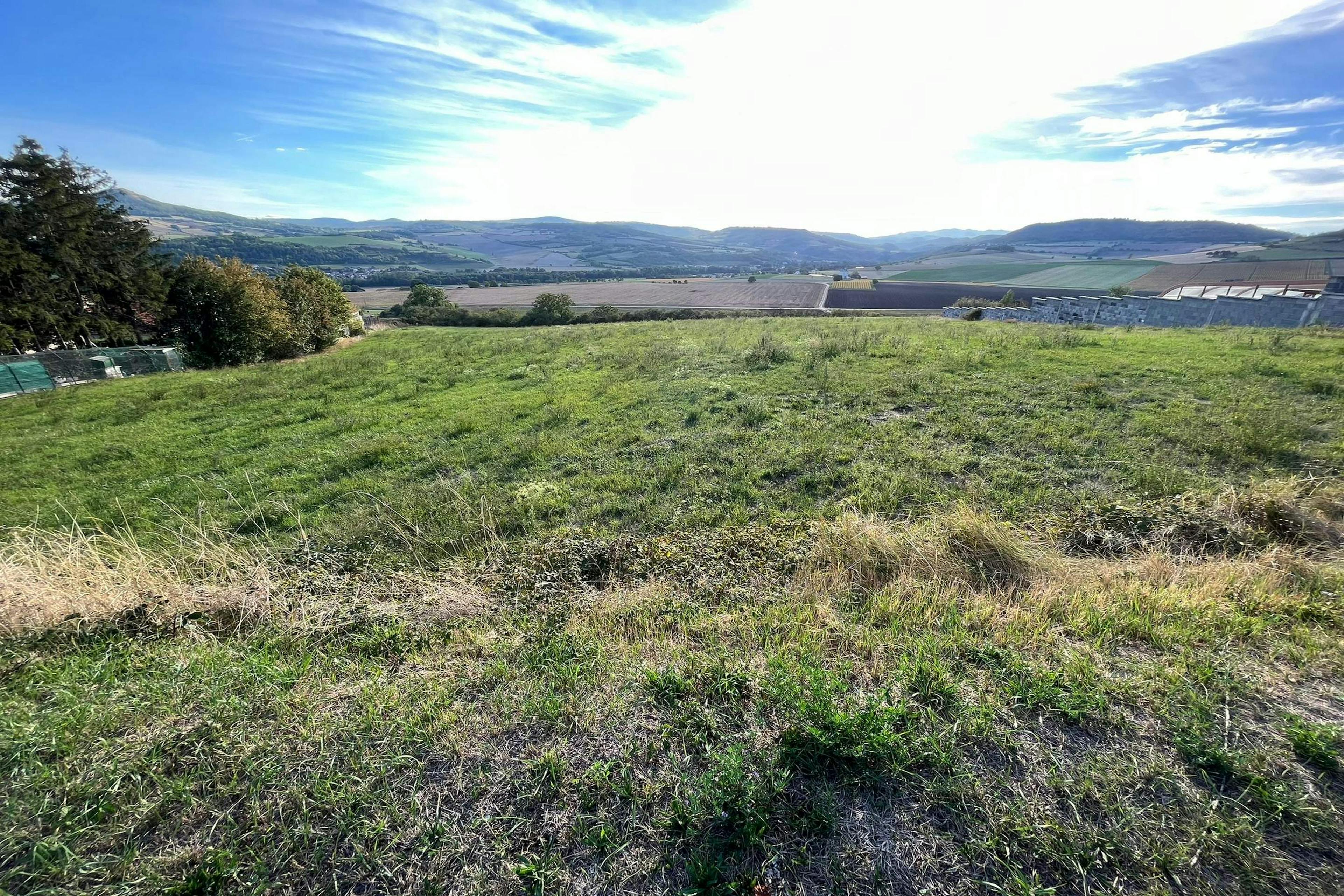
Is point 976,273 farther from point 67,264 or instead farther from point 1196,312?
point 67,264

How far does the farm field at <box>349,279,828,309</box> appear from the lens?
71.3 m

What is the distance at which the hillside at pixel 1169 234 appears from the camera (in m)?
148

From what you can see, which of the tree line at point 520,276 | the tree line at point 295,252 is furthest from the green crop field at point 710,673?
the tree line at point 295,252

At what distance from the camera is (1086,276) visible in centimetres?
9144

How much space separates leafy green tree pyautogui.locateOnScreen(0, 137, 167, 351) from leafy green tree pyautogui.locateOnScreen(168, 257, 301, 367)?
7179 millimetres

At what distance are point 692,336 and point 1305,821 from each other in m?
Answer: 24.0

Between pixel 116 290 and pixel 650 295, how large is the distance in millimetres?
64295

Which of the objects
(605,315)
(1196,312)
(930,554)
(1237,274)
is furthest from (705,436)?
(1237,274)

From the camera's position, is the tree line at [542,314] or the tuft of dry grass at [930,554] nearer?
the tuft of dry grass at [930,554]

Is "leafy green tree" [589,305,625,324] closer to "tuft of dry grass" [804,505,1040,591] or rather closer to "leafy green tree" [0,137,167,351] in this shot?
"leafy green tree" [0,137,167,351]

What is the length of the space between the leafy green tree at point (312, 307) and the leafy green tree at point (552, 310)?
58.2 ft

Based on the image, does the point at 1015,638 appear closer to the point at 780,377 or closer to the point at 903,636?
the point at 903,636

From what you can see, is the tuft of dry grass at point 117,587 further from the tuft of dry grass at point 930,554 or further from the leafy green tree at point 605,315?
the leafy green tree at point 605,315

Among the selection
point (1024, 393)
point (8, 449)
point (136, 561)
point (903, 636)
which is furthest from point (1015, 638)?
point (8, 449)
